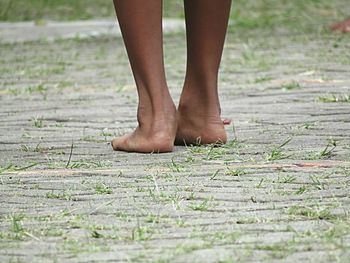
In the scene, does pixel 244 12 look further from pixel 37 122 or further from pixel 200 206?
pixel 200 206

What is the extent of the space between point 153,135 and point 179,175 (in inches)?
22.5

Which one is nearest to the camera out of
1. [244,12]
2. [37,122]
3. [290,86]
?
[37,122]

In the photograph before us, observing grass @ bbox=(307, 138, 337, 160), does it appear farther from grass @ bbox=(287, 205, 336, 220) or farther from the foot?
grass @ bbox=(287, 205, 336, 220)

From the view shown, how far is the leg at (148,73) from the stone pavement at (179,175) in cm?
8

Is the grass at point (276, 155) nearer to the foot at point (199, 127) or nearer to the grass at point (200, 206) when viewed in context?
the foot at point (199, 127)

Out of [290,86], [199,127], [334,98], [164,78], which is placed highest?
[164,78]

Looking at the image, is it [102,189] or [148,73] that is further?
[148,73]

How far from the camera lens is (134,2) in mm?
4680

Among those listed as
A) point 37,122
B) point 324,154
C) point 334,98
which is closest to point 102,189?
point 324,154

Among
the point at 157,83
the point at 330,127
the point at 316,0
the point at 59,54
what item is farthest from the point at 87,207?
the point at 316,0

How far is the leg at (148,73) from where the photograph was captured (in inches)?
185

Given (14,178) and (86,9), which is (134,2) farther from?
(86,9)

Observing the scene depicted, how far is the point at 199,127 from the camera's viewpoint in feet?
16.3

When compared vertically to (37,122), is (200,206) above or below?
above
